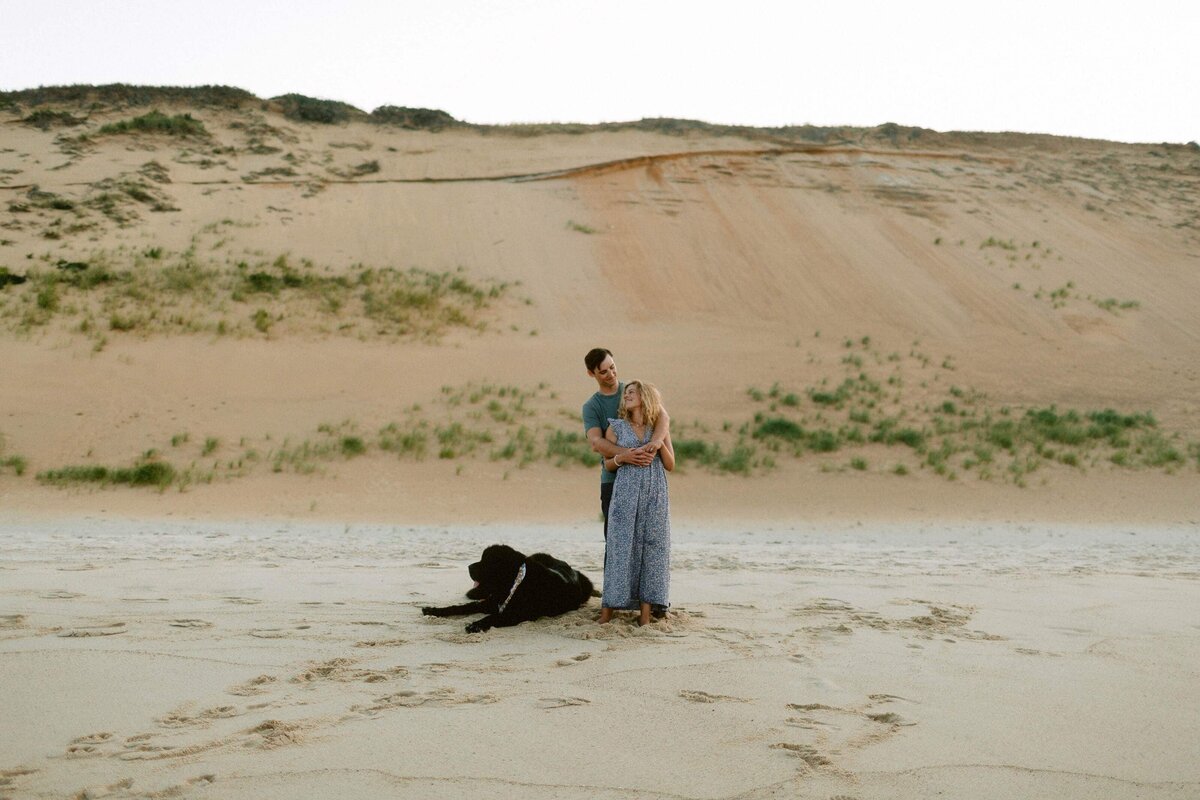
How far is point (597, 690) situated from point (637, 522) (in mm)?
1509

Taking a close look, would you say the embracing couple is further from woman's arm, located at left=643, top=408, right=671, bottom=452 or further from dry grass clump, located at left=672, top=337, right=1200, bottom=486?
dry grass clump, located at left=672, top=337, right=1200, bottom=486

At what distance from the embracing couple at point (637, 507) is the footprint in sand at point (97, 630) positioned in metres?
2.39

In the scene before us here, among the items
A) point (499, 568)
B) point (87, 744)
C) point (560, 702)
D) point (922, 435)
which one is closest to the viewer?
point (87, 744)

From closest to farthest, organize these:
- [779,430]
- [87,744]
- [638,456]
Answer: [87,744], [638,456], [779,430]

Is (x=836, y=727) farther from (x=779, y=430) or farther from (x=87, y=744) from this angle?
(x=779, y=430)

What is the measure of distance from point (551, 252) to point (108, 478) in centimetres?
1622

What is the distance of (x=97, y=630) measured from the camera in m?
4.69

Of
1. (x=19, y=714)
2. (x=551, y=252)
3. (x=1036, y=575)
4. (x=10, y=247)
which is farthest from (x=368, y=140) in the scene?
(x=19, y=714)

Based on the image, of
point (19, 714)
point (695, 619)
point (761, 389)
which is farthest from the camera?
point (761, 389)

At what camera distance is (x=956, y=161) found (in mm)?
36406

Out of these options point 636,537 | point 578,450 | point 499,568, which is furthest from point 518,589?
point 578,450

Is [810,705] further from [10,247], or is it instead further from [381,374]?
[10,247]

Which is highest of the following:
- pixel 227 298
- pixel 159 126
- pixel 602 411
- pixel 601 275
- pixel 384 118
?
pixel 384 118

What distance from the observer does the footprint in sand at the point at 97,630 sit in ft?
15.0
